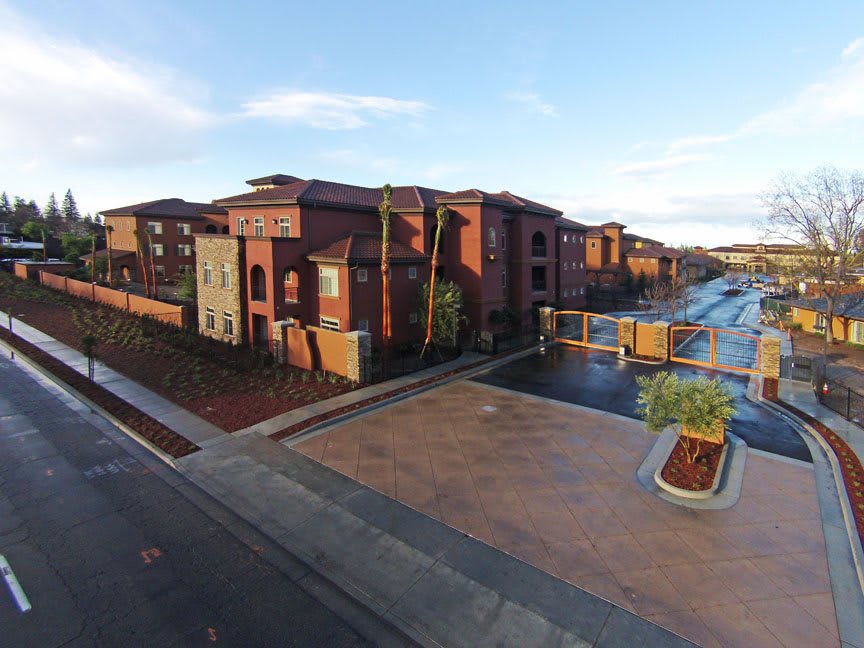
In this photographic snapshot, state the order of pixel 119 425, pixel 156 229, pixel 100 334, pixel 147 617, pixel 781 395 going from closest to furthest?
pixel 147 617 → pixel 119 425 → pixel 781 395 → pixel 100 334 → pixel 156 229

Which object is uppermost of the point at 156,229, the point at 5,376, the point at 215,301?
the point at 156,229

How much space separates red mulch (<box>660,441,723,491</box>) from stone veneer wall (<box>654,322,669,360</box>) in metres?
12.9

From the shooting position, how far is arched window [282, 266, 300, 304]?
2656cm

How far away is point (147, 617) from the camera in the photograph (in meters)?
7.65

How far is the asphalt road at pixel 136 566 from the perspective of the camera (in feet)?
24.3

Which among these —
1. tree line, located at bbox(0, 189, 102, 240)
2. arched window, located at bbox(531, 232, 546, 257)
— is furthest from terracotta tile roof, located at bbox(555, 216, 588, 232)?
tree line, located at bbox(0, 189, 102, 240)

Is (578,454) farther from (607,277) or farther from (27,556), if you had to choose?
(607,277)

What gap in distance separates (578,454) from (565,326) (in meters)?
23.5

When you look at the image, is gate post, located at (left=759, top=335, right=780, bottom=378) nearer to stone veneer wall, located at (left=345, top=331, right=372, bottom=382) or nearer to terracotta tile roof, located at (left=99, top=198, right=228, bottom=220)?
stone veneer wall, located at (left=345, top=331, right=372, bottom=382)

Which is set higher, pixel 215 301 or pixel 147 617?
pixel 215 301

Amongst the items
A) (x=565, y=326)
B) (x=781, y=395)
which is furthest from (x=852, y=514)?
(x=565, y=326)

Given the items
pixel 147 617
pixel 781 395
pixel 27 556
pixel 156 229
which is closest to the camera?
pixel 147 617

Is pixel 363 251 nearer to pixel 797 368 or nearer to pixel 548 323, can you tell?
pixel 548 323

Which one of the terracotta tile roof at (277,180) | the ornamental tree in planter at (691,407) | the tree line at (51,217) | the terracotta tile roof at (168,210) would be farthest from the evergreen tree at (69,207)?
the ornamental tree in planter at (691,407)
